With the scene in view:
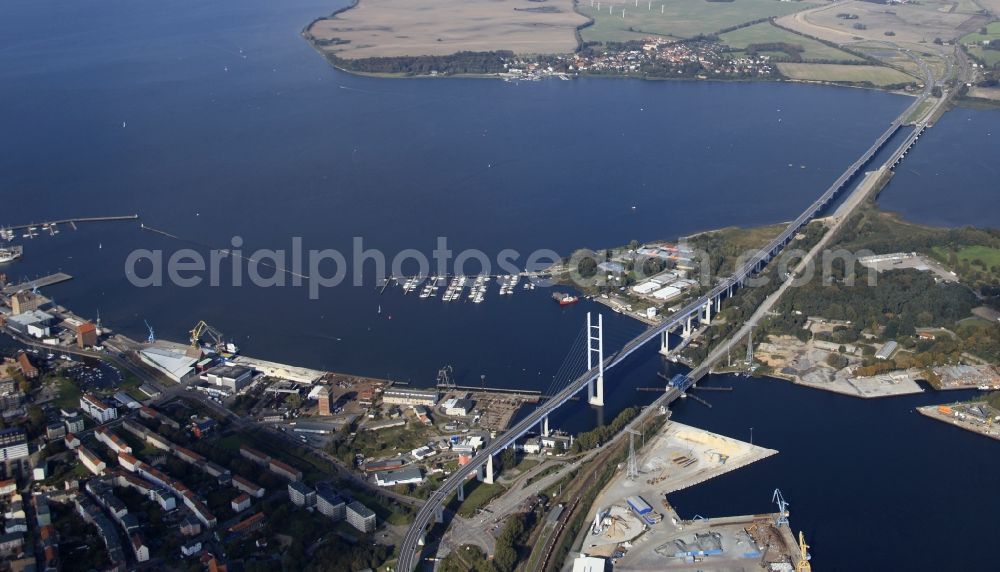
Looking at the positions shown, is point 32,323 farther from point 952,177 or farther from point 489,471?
point 952,177

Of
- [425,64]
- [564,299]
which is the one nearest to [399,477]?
[564,299]

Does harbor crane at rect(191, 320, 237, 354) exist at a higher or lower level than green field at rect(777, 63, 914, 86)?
lower

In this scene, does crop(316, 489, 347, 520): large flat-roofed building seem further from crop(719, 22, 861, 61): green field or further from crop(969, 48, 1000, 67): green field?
crop(969, 48, 1000, 67): green field

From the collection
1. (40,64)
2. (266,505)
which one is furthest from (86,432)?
(40,64)

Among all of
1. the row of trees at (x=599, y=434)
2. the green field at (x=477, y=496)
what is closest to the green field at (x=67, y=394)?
the green field at (x=477, y=496)

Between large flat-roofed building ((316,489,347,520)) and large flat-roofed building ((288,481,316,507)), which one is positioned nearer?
large flat-roofed building ((316,489,347,520))

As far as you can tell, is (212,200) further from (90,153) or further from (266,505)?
(266,505)

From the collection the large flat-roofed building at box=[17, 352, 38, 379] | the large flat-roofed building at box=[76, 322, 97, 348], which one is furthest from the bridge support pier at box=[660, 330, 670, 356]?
the large flat-roofed building at box=[17, 352, 38, 379]
